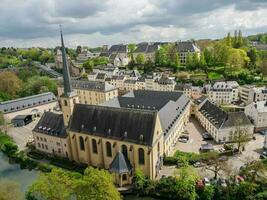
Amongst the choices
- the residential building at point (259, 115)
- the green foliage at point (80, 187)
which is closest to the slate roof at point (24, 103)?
the green foliage at point (80, 187)

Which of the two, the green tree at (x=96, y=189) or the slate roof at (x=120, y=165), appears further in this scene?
the slate roof at (x=120, y=165)

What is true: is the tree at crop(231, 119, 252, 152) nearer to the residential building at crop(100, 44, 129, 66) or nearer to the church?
the church

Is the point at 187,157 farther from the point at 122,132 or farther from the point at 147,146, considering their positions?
the point at 122,132

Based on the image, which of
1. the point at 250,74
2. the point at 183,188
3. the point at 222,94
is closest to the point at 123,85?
the point at 222,94

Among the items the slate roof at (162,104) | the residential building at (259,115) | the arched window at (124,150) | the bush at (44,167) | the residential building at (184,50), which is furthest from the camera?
the residential building at (184,50)

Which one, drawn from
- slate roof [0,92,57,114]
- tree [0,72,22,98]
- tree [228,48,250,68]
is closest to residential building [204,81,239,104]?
tree [228,48,250,68]

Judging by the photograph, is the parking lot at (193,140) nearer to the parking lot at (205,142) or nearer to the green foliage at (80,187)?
the parking lot at (205,142)

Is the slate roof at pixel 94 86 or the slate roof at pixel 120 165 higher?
the slate roof at pixel 94 86
